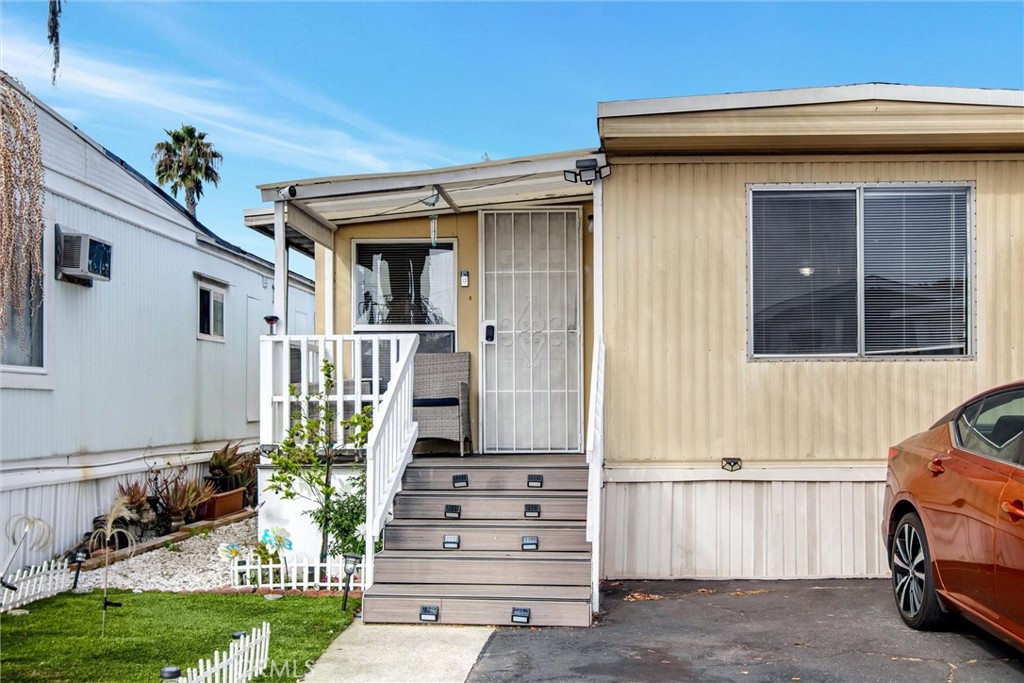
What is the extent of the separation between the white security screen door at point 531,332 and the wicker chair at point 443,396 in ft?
0.88

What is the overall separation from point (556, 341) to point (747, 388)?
2.14 m

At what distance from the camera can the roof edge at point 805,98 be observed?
6680 millimetres

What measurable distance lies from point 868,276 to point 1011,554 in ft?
11.0

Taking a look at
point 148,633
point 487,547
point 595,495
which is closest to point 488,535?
point 487,547

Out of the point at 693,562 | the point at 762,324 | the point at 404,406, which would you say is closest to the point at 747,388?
the point at 762,324

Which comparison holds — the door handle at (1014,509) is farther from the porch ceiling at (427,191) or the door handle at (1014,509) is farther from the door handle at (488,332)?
the door handle at (488,332)

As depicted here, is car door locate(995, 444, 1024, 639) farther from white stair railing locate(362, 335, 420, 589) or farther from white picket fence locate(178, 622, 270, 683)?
white stair railing locate(362, 335, 420, 589)

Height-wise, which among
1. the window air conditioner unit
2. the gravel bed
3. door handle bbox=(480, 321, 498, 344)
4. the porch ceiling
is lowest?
the gravel bed

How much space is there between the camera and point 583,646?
531 centimetres

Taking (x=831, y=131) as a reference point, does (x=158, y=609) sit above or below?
below

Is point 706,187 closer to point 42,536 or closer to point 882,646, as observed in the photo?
point 882,646

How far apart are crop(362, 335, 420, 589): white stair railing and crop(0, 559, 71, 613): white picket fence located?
232 cm

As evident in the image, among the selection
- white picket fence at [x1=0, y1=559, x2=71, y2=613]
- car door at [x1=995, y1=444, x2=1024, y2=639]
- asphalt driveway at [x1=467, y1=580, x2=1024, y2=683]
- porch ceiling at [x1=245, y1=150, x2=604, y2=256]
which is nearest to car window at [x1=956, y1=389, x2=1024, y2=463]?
car door at [x1=995, y1=444, x2=1024, y2=639]

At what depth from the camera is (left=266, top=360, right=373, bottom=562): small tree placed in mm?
7031
